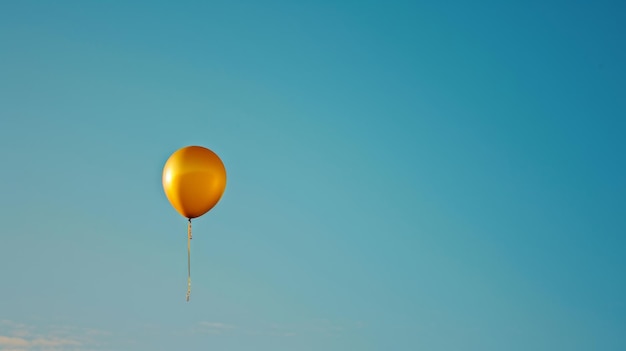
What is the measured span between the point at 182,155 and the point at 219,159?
1059 millimetres

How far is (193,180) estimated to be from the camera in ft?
111

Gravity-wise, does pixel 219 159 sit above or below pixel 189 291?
above

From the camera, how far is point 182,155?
1340 inches

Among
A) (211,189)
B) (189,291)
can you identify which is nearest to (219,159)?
(211,189)

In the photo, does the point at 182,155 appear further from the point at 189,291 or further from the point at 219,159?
the point at 189,291

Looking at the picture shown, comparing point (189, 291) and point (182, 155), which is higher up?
point (182, 155)

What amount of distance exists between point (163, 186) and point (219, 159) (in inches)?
59.9

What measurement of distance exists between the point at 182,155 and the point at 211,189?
1.08 m

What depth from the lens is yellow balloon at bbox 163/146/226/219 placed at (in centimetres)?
3388

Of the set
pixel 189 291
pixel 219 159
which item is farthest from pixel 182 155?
pixel 189 291

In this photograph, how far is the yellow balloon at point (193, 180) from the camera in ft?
111

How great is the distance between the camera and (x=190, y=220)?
34688 millimetres

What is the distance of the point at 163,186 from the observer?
34.6 metres

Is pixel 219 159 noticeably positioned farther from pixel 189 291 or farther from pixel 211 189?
pixel 189 291
